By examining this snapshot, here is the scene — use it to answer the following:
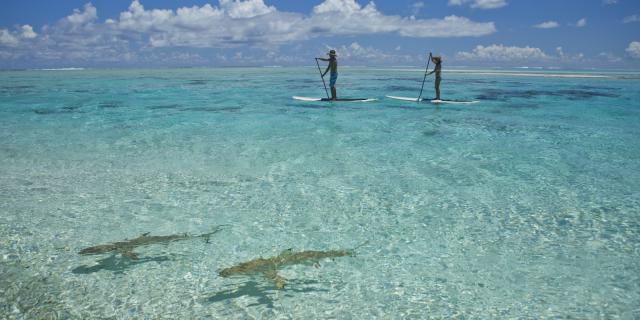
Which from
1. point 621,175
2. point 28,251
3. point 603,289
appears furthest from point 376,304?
point 621,175

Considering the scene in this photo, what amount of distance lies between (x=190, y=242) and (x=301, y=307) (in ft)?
7.63

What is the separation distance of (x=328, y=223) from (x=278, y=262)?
157cm

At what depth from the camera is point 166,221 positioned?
22.4 feet

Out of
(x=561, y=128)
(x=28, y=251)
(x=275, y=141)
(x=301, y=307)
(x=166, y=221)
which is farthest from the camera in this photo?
(x=561, y=128)

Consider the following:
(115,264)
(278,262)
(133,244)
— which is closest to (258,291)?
(278,262)

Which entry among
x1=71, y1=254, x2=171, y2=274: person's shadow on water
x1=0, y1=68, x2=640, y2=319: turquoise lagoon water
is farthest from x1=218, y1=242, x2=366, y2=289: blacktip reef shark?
x1=71, y1=254, x2=171, y2=274: person's shadow on water

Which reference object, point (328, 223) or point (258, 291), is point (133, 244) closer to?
point (258, 291)

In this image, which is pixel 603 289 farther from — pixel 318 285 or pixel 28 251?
pixel 28 251

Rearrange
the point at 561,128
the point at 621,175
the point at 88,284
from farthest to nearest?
the point at 561,128 < the point at 621,175 < the point at 88,284

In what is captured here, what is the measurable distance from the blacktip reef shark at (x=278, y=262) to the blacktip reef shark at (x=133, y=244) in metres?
1.04

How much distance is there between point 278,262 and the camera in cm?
545

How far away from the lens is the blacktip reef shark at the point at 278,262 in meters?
5.11

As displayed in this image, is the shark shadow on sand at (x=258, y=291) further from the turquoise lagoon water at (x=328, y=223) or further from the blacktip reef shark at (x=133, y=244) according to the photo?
the blacktip reef shark at (x=133, y=244)

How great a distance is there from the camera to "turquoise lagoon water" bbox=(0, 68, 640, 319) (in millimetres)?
4562
